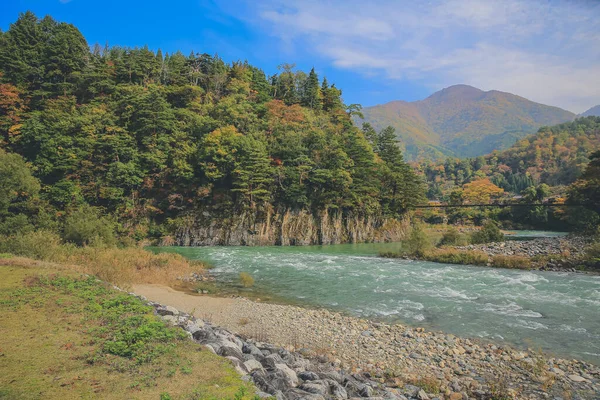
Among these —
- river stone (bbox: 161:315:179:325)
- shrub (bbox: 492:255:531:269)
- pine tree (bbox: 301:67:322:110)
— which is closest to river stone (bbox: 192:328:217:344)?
river stone (bbox: 161:315:179:325)

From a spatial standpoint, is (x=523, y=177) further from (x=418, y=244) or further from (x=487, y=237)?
(x=418, y=244)

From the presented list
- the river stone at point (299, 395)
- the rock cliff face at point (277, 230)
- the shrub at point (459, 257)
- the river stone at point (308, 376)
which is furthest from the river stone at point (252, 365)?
the rock cliff face at point (277, 230)

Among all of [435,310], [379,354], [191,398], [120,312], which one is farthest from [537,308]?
[120,312]

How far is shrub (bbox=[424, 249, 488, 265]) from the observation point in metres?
24.9

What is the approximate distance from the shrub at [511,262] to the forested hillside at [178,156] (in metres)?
22.1

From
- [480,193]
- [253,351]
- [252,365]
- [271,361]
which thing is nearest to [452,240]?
[253,351]

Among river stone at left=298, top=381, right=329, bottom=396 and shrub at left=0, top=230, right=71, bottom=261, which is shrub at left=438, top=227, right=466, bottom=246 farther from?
shrub at left=0, top=230, right=71, bottom=261

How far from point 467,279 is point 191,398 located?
63.7 feet

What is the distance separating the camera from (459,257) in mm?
25656

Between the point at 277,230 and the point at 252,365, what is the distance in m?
35.3

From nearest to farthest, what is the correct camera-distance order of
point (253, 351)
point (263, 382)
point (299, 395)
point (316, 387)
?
point (299, 395)
point (263, 382)
point (316, 387)
point (253, 351)

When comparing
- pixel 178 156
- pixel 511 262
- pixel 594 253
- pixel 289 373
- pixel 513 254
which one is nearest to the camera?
pixel 289 373

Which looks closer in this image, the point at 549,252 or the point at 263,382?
the point at 263,382

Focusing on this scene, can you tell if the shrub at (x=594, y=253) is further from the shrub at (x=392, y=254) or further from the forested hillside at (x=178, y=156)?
the forested hillside at (x=178, y=156)
